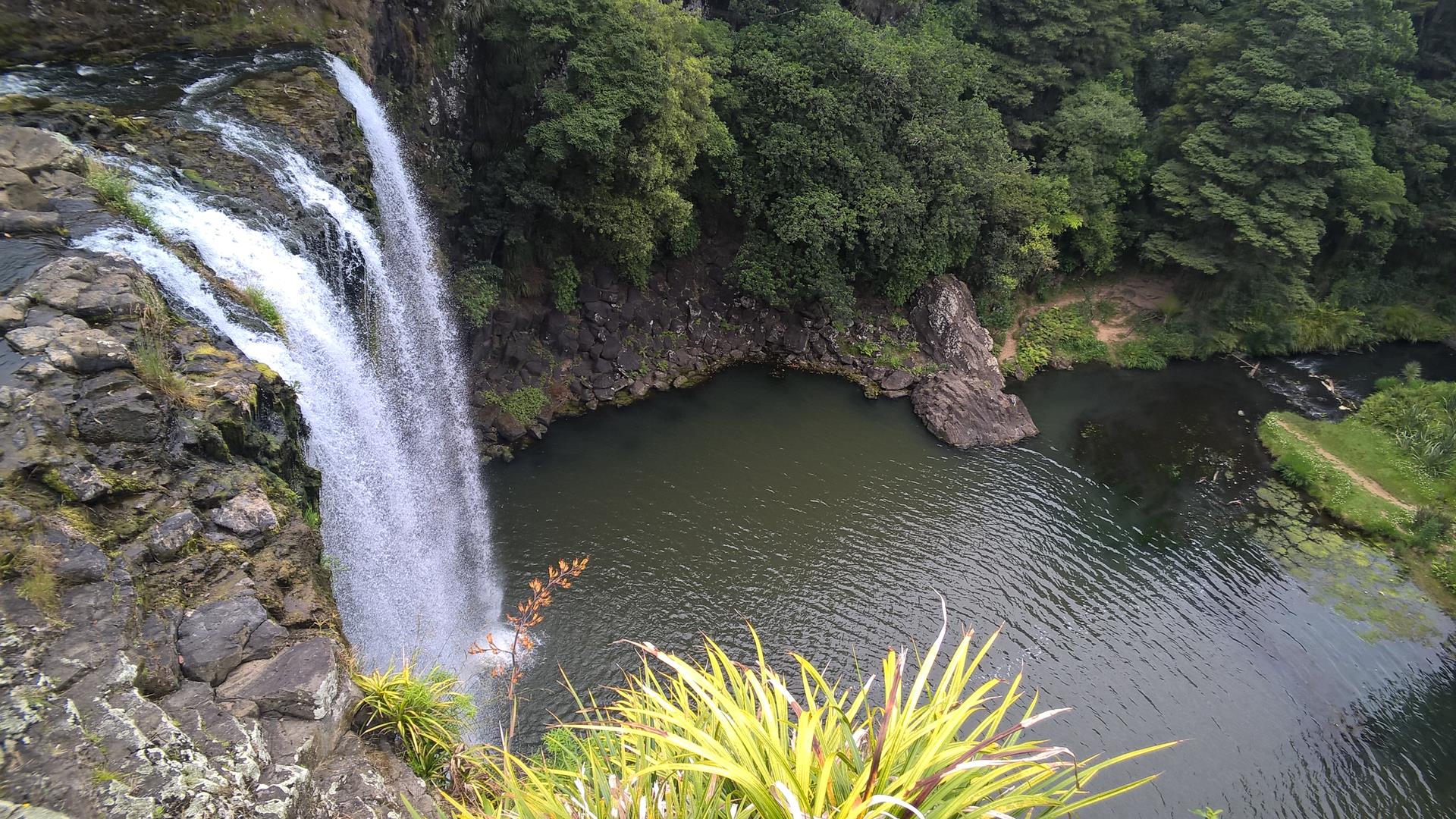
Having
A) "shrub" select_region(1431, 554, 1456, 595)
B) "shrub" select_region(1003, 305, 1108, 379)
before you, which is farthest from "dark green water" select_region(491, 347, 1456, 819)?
"shrub" select_region(1003, 305, 1108, 379)

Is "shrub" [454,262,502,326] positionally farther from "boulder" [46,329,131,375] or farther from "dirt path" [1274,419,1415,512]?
"dirt path" [1274,419,1415,512]

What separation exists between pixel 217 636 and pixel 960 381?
52.9 ft

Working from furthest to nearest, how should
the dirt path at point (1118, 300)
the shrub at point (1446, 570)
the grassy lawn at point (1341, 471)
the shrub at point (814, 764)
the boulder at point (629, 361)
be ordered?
1. the dirt path at point (1118, 300)
2. the boulder at point (629, 361)
3. the grassy lawn at point (1341, 471)
4. the shrub at point (1446, 570)
5. the shrub at point (814, 764)

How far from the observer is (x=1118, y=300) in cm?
2247

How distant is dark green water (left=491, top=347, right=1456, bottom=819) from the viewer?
1072 cm

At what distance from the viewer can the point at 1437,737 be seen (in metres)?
Result: 11.4

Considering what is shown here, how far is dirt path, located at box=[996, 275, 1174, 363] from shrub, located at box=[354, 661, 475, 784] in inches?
765

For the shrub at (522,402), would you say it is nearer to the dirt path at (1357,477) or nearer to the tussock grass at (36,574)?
the tussock grass at (36,574)

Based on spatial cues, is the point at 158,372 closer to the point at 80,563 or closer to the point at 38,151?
the point at 80,563

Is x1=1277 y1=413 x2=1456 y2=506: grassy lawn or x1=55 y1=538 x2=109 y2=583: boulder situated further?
x1=1277 y1=413 x2=1456 y2=506: grassy lawn

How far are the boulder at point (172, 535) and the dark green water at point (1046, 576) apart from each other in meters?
5.60

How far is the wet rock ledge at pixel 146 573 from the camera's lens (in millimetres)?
4051

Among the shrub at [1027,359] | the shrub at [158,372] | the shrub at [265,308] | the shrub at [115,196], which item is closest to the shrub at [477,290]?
the shrub at [265,308]

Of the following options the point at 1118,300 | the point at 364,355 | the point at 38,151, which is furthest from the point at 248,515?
the point at 1118,300
